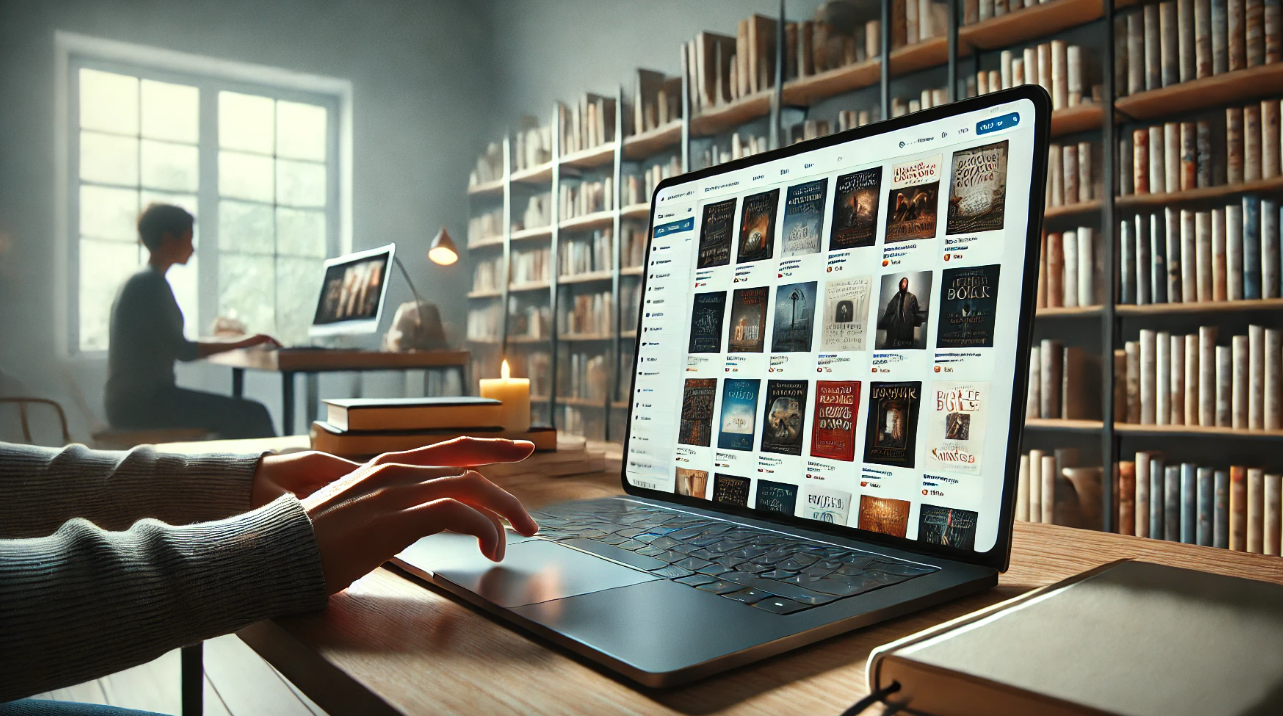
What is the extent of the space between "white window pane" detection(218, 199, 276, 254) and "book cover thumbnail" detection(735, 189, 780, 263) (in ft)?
A: 15.7

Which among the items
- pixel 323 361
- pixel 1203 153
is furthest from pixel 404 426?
pixel 1203 153

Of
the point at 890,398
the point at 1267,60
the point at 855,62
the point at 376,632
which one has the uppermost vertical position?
the point at 855,62

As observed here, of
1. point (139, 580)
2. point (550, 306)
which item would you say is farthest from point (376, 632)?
point (550, 306)

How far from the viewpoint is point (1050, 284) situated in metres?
2.42

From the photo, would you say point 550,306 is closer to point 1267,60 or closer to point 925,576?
point 1267,60

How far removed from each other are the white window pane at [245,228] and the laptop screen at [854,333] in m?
4.70

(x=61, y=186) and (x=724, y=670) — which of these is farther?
(x=61, y=186)

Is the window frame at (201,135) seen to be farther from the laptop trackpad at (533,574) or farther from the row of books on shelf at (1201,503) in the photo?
the laptop trackpad at (533,574)

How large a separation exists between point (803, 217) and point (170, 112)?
5.06 meters

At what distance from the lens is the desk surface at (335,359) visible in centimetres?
281

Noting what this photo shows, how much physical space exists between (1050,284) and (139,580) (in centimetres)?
259

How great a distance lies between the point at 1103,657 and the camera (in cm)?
24

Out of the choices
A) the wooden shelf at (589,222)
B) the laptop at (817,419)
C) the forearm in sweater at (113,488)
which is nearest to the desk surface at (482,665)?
the laptop at (817,419)

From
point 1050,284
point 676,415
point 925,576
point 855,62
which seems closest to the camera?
point 925,576
